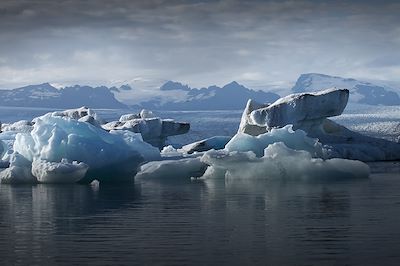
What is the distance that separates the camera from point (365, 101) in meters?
174

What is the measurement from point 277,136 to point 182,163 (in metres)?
3.71

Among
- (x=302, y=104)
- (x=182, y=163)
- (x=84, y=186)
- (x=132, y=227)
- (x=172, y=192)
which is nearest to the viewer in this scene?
(x=132, y=227)

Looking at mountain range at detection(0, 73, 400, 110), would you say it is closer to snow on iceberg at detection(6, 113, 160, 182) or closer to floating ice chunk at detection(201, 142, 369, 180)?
snow on iceberg at detection(6, 113, 160, 182)

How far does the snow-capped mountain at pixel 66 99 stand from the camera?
14712 centimetres

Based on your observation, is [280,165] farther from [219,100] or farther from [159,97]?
[159,97]

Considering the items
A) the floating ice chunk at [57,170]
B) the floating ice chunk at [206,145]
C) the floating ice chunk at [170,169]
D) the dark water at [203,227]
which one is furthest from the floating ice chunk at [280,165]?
the floating ice chunk at [206,145]

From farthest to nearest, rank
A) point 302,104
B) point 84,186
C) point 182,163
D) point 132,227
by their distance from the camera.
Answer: point 302,104 → point 182,163 → point 84,186 → point 132,227

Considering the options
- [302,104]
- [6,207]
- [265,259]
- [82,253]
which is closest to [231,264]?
[265,259]

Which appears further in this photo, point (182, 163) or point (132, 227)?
point (182, 163)

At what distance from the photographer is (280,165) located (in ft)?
80.4

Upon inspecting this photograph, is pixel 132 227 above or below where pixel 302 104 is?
below

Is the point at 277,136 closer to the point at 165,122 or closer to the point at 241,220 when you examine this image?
the point at 241,220

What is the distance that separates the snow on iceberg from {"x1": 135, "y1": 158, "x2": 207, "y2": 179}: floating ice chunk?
1913mm

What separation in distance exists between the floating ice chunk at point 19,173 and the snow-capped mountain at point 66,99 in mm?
121235
